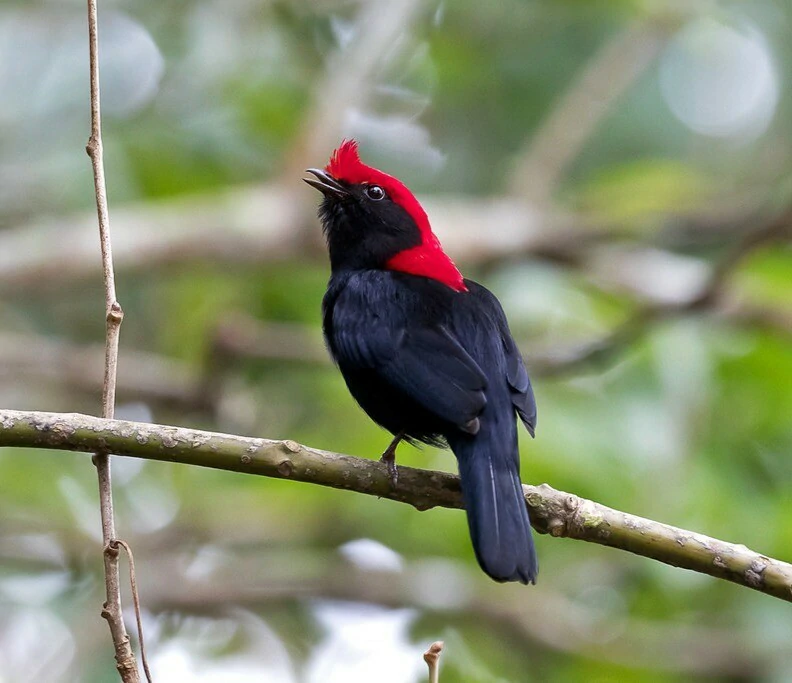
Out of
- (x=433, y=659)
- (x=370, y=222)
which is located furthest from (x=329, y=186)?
(x=433, y=659)

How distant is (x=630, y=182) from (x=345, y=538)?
263 centimetres

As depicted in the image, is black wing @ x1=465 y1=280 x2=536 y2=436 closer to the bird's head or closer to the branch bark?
the bird's head

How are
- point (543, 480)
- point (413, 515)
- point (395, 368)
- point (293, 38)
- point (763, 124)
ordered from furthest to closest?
1. point (763, 124)
2. point (293, 38)
3. point (413, 515)
4. point (543, 480)
5. point (395, 368)

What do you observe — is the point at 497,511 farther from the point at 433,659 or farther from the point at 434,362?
the point at 433,659

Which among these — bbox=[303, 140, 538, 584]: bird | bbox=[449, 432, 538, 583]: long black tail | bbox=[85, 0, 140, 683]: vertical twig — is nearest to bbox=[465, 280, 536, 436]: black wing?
bbox=[303, 140, 538, 584]: bird

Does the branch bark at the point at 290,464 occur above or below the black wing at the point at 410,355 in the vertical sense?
below

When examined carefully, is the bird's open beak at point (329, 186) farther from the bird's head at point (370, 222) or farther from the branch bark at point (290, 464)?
the branch bark at point (290, 464)

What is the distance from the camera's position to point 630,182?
7020mm

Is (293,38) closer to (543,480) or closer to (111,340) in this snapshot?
(543,480)

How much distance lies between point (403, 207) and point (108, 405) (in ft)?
6.18

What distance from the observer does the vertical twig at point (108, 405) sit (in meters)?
2.38

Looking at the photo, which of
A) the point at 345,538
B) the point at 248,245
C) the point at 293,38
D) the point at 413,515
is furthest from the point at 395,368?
the point at 293,38

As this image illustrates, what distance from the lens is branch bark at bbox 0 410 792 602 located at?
2676 mm

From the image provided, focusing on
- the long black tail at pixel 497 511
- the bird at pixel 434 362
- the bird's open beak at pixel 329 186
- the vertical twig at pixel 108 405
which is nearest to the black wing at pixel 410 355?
the bird at pixel 434 362
